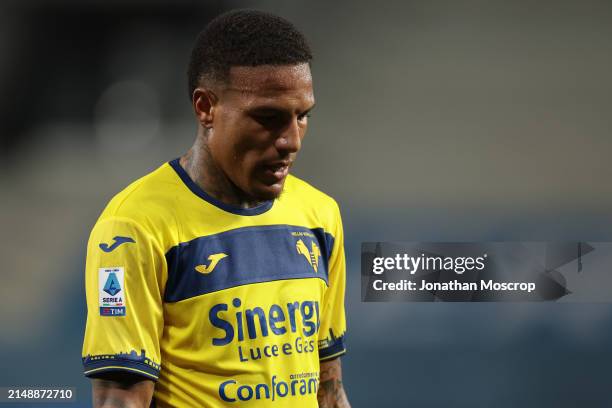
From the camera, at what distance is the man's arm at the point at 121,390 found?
4.32 feet

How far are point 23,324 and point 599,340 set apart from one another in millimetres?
Answer: 2036

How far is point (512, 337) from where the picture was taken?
9.73 feet

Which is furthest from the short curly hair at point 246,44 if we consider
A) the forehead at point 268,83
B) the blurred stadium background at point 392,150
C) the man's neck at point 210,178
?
the blurred stadium background at point 392,150

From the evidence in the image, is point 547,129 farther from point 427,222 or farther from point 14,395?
point 14,395

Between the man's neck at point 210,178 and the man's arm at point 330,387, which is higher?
the man's neck at point 210,178

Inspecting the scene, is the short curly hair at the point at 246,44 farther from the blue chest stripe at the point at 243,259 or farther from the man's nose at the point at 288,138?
the blue chest stripe at the point at 243,259

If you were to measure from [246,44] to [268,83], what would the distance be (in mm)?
76

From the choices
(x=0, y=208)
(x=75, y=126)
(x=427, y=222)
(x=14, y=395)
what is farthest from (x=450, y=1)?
(x=14, y=395)

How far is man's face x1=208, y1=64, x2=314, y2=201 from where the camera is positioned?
53.5 inches

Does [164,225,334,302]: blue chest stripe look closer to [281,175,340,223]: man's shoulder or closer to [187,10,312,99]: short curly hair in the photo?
[281,175,340,223]: man's shoulder

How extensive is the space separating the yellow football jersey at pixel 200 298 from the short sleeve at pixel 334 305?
0.42 ft

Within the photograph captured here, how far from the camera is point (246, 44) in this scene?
4.49ft

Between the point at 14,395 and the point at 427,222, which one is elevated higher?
the point at 427,222
